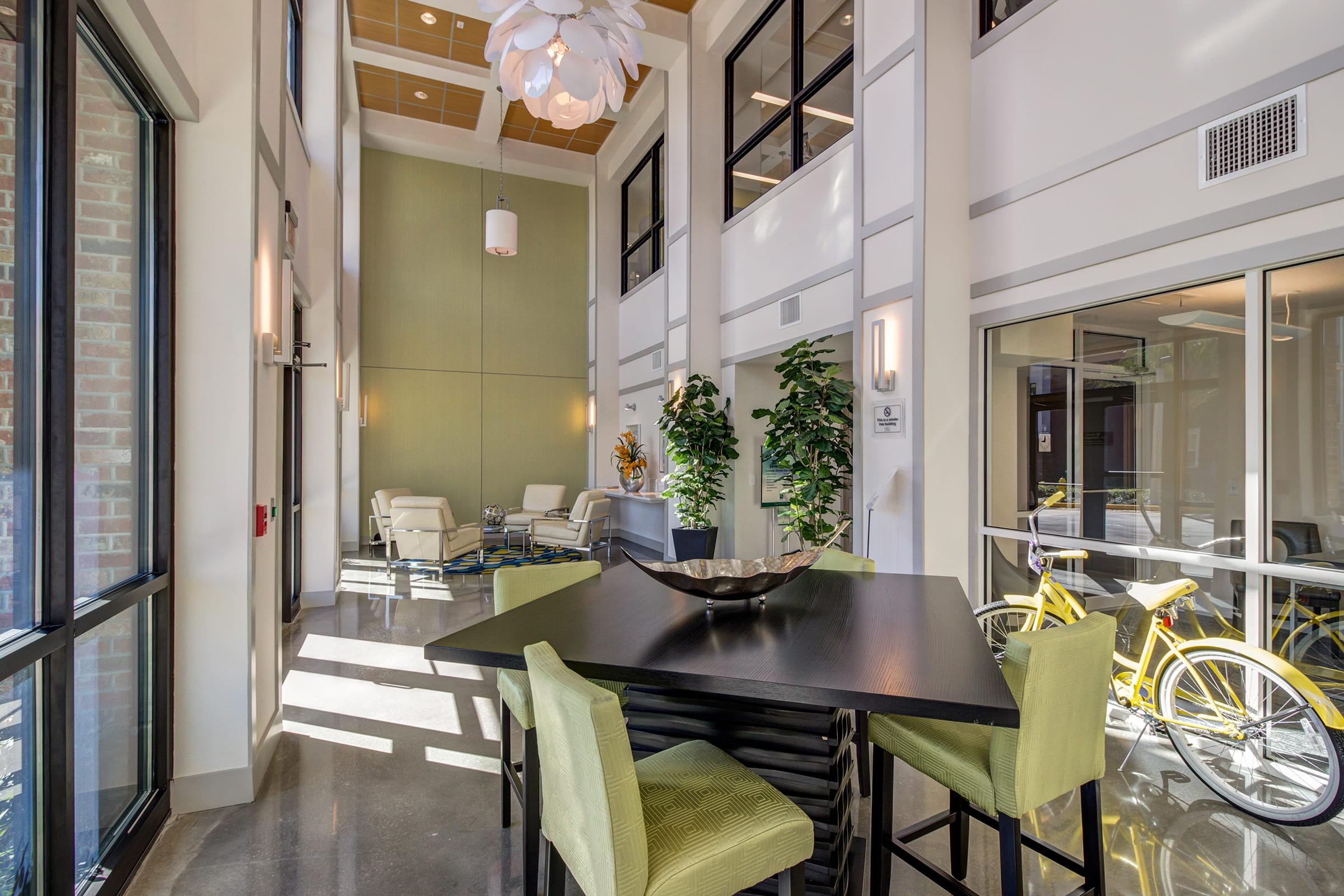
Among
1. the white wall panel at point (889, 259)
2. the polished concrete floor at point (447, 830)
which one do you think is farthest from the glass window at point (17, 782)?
the white wall panel at point (889, 259)

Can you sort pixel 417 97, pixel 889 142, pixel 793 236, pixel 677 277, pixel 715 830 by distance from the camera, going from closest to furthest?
pixel 715 830 < pixel 889 142 < pixel 793 236 < pixel 677 277 < pixel 417 97

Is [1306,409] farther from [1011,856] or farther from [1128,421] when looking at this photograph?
[1011,856]

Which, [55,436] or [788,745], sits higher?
[55,436]

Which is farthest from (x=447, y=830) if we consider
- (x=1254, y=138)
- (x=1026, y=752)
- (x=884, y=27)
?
(x=884, y=27)

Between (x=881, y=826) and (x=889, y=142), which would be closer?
(x=881, y=826)

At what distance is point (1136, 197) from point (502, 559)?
712cm

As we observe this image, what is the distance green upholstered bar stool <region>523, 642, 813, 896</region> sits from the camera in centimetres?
118

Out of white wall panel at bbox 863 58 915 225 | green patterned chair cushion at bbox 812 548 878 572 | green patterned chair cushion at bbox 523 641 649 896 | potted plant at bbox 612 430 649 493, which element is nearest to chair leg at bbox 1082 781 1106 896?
green patterned chair cushion at bbox 812 548 878 572

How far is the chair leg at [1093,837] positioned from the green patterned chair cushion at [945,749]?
27 cm

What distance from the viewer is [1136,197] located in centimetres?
318

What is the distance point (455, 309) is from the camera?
1018 cm

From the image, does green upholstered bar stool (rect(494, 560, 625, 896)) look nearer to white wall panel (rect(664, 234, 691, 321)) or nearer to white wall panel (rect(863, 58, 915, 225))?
white wall panel (rect(863, 58, 915, 225))

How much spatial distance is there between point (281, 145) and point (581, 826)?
3.36 m

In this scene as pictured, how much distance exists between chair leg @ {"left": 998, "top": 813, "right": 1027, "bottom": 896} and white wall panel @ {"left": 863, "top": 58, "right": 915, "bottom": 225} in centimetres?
372
